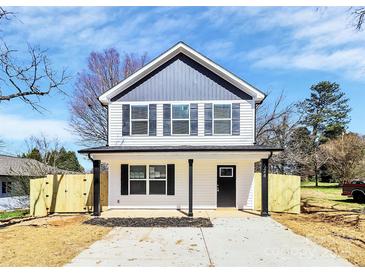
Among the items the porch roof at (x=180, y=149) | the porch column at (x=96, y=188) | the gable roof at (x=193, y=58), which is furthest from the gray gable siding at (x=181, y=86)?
the porch column at (x=96, y=188)

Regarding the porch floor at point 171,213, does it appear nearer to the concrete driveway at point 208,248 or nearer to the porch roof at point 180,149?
the concrete driveway at point 208,248

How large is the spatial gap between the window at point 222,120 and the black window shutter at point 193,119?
2.81 ft

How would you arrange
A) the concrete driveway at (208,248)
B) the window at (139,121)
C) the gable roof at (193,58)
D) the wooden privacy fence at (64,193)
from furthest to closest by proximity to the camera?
1. the window at (139,121)
2. the gable roof at (193,58)
3. the wooden privacy fence at (64,193)
4. the concrete driveway at (208,248)

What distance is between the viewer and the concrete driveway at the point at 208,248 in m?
7.48

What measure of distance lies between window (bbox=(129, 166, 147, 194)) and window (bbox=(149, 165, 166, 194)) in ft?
1.10

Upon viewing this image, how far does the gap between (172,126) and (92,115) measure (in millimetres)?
15254

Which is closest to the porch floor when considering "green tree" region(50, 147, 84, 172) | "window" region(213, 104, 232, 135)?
"window" region(213, 104, 232, 135)

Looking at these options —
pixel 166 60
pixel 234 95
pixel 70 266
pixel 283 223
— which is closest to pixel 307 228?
pixel 283 223

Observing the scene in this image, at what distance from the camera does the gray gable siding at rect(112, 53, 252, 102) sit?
1656 centimetres

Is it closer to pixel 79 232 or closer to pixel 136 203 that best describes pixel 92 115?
pixel 136 203

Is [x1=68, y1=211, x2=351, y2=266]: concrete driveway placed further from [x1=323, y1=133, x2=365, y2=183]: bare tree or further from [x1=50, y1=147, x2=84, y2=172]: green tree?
[x1=323, y1=133, x2=365, y2=183]: bare tree

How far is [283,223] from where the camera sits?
13.0 meters

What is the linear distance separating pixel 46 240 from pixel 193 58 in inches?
419

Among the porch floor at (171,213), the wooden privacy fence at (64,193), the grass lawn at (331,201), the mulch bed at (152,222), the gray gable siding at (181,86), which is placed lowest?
the grass lawn at (331,201)
